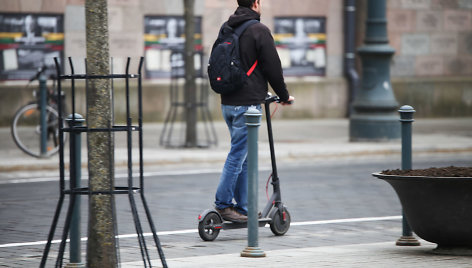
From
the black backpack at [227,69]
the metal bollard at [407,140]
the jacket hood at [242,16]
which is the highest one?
the jacket hood at [242,16]

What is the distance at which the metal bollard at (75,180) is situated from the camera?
573 centimetres

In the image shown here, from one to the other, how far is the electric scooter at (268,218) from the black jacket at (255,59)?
0.38 feet

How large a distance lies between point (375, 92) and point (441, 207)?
10272mm

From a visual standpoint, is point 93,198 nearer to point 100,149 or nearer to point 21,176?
point 100,149

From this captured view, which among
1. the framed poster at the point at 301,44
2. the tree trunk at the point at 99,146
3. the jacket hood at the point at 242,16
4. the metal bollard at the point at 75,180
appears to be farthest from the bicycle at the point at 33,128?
the tree trunk at the point at 99,146

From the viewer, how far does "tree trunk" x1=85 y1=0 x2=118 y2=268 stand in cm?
566

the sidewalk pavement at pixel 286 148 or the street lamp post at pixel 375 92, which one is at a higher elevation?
the street lamp post at pixel 375 92

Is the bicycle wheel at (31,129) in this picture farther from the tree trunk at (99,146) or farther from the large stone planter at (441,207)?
the tree trunk at (99,146)

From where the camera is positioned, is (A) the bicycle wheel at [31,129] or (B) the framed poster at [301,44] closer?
(A) the bicycle wheel at [31,129]

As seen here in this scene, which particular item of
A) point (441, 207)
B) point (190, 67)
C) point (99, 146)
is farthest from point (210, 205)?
point (190, 67)

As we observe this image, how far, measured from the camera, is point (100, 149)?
223 inches

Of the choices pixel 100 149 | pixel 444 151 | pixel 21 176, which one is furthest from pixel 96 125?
pixel 444 151

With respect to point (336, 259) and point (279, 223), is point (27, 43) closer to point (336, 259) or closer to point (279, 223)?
point (279, 223)

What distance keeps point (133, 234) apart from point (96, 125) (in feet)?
8.91
